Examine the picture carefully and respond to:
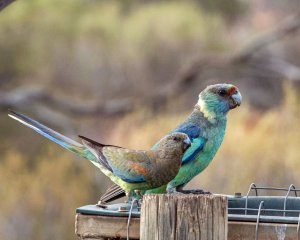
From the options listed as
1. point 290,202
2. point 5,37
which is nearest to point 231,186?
point 290,202

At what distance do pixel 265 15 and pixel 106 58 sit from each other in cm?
600

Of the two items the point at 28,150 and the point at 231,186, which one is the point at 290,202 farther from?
the point at 28,150

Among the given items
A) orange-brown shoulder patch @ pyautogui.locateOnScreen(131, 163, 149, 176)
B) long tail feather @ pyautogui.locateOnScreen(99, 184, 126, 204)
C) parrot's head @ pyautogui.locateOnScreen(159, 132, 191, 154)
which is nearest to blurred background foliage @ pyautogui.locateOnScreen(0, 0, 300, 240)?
long tail feather @ pyautogui.locateOnScreen(99, 184, 126, 204)

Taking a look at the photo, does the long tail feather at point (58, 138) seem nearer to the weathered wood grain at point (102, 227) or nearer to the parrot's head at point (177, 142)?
the parrot's head at point (177, 142)

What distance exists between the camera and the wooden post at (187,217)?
371 centimetres

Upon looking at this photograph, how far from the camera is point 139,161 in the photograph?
5180 mm

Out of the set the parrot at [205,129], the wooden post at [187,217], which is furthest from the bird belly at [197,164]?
the wooden post at [187,217]

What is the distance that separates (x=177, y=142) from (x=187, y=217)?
1.23 meters

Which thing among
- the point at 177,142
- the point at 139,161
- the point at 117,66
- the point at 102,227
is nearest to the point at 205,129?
the point at 139,161

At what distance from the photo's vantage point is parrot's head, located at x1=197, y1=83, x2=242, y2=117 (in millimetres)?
6375

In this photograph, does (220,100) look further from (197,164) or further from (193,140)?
(197,164)

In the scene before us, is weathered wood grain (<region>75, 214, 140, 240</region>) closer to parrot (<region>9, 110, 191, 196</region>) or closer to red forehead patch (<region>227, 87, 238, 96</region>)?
parrot (<region>9, 110, 191, 196</region>)

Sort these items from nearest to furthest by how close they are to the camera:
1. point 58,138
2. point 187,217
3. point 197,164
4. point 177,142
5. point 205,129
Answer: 1. point 187,217
2. point 177,142
3. point 58,138
4. point 197,164
5. point 205,129

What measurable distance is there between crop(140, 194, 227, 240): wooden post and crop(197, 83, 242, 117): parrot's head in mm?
2652
